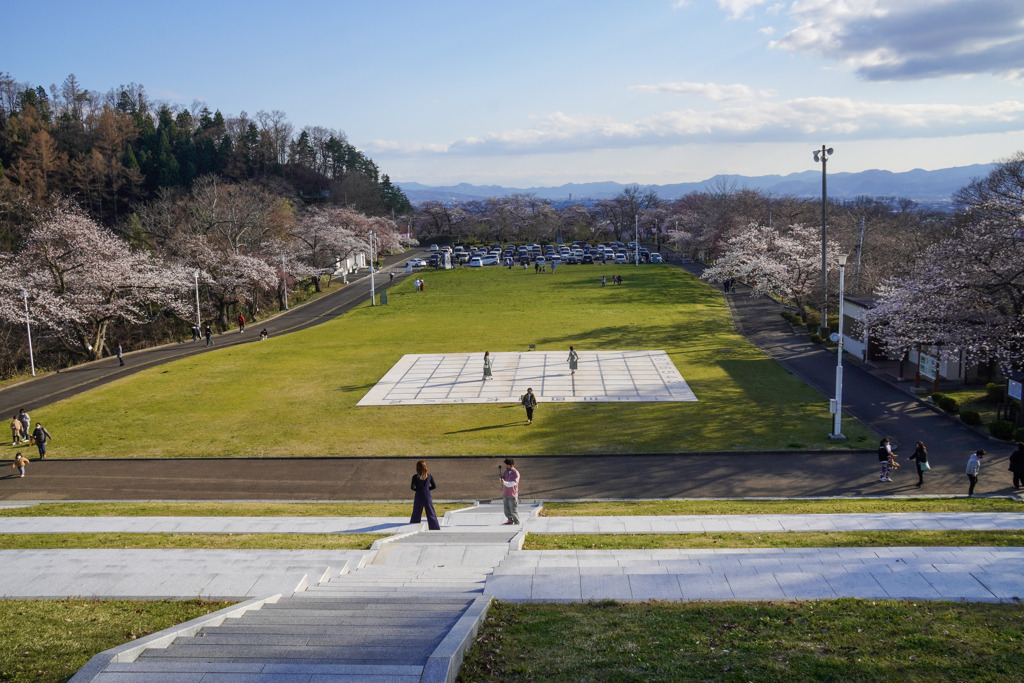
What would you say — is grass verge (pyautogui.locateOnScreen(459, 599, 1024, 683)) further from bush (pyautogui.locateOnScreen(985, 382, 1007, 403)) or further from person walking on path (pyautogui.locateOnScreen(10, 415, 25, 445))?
person walking on path (pyautogui.locateOnScreen(10, 415, 25, 445))

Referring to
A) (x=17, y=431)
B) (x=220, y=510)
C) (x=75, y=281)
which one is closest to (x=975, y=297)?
(x=220, y=510)

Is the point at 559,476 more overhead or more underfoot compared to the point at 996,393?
more underfoot

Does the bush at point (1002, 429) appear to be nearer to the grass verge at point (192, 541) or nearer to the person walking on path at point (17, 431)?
the grass verge at point (192, 541)

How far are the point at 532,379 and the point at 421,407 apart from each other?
6.11m

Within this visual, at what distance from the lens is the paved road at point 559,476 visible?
766 inches

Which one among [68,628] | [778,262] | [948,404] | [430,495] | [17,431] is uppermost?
[778,262]

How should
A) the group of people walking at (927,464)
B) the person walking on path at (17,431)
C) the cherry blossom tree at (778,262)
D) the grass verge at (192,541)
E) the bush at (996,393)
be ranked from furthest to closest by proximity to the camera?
the cherry blossom tree at (778,262) → the bush at (996,393) → the person walking on path at (17,431) → the group of people walking at (927,464) → the grass verge at (192,541)

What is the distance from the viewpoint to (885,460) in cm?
1942

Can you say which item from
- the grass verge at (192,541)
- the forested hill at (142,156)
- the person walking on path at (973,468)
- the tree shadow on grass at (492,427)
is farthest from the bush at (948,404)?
the forested hill at (142,156)

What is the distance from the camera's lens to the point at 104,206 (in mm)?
Answer: 89875

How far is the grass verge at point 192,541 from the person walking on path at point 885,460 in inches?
553

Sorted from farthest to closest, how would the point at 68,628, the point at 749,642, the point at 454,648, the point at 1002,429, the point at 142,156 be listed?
the point at 142,156 < the point at 1002,429 < the point at 68,628 < the point at 749,642 < the point at 454,648

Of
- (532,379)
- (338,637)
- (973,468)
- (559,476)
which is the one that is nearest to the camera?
(338,637)

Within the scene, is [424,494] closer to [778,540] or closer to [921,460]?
[778,540]
